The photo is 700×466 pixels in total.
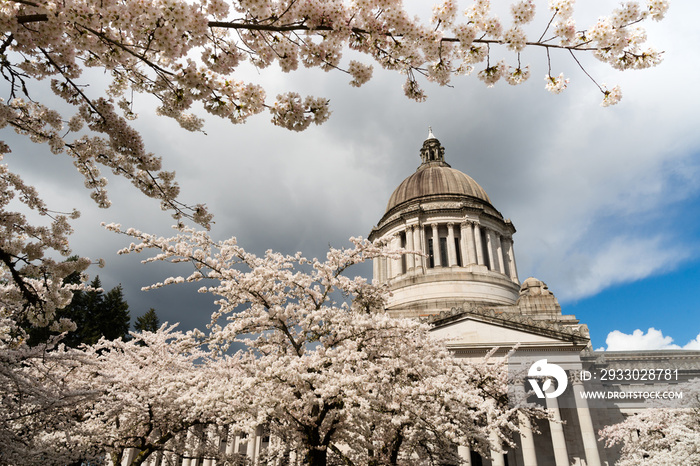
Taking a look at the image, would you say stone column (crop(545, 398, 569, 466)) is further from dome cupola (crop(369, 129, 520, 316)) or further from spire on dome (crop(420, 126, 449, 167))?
spire on dome (crop(420, 126, 449, 167))

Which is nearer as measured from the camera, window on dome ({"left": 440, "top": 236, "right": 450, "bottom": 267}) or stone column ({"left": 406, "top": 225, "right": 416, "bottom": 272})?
stone column ({"left": 406, "top": 225, "right": 416, "bottom": 272})

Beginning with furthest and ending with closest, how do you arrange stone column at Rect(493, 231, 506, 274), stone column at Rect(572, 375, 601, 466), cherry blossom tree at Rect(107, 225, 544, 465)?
1. stone column at Rect(493, 231, 506, 274)
2. stone column at Rect(572, 375, 601, 466)
3. cherry blossom tree at Rect(107, 225, 544, 465)

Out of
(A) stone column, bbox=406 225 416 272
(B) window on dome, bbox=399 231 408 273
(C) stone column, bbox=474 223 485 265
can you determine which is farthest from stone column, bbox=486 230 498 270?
(B) window on dome, bbox=399 231 408 273

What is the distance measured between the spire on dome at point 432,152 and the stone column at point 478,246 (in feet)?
48.1

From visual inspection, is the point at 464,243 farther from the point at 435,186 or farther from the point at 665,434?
the point at 665,434

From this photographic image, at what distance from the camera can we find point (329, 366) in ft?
39.4

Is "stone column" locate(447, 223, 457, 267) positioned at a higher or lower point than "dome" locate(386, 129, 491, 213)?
lower

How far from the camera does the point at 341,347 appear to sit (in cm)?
1188

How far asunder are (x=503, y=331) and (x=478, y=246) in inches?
593

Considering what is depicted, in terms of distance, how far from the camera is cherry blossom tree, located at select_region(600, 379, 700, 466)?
2016cm

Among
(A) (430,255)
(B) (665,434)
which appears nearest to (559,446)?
(B) (665,434)

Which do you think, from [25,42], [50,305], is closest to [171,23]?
[25,42]

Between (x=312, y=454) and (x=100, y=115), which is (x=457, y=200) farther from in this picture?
(x=100, y=115)

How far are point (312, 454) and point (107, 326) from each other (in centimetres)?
4610
